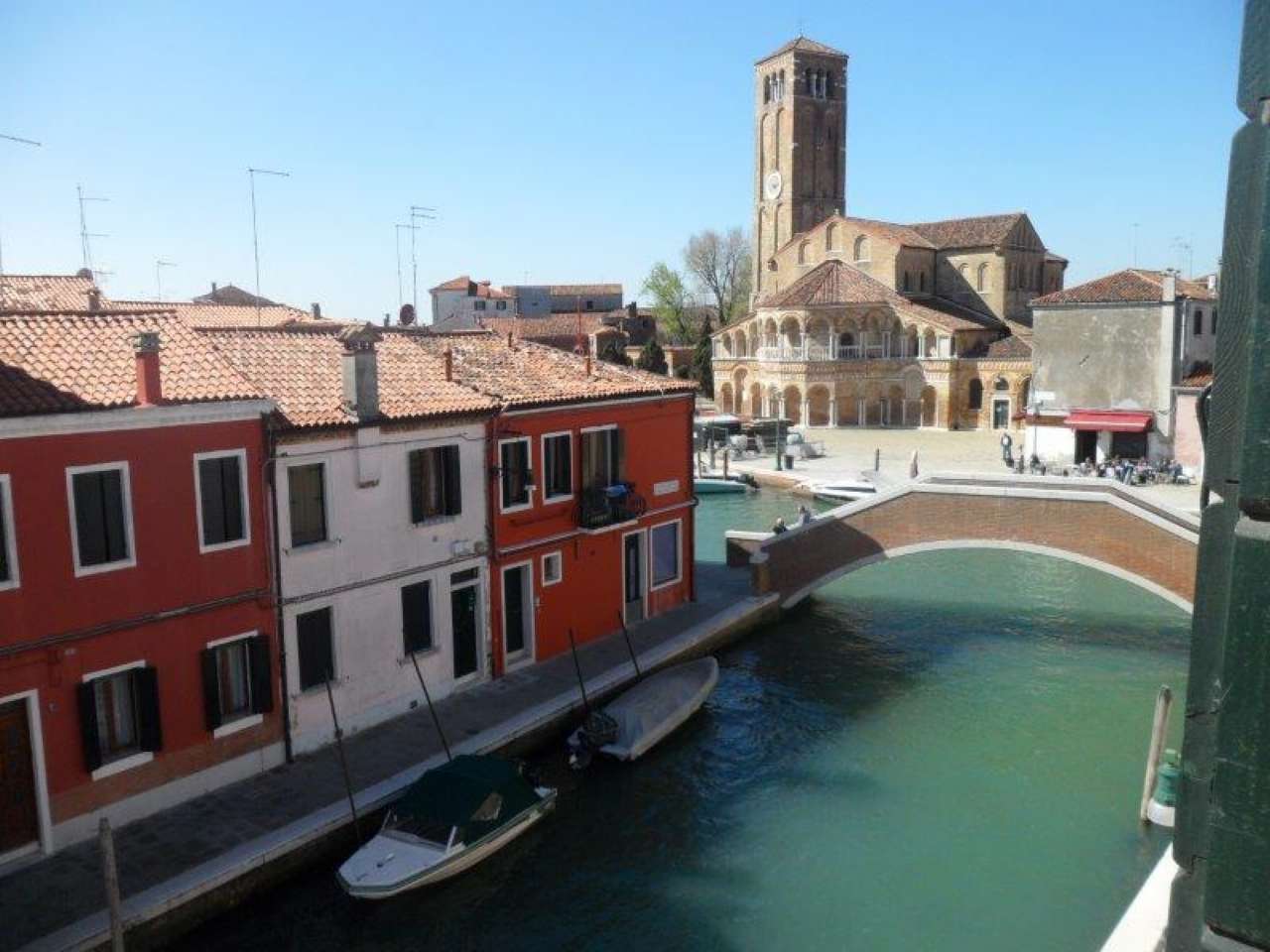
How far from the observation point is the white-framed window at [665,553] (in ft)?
74.8

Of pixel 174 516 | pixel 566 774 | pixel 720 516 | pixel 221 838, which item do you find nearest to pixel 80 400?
pixel 174 516

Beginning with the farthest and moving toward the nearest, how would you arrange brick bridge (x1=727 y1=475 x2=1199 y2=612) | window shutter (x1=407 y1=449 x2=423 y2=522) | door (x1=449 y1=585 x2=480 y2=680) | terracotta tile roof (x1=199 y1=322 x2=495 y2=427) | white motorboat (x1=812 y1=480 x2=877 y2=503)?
white motorboat (x1=812 y1=480 x2=877 y2=503) → brick bridge (x1=727 y1=475 x2=1199 y2=612) → door (x1=449 y1=585 x2=480 y2=680) → window shutter (x1=407 y1=449 x2=423 y2=522) → terracotta tile roof (x1=199 y1=322 x2=495 y2=427)

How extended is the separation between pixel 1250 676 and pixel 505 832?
13.7 meters

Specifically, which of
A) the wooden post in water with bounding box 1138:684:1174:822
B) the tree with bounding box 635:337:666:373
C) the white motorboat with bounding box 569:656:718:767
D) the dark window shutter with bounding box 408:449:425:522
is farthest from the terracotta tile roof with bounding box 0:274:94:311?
the tree with bounding box 635:337:666:373

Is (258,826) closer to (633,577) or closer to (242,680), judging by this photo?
(242,680)

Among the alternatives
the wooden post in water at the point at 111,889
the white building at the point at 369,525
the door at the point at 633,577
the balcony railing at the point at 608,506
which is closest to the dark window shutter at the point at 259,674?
the white building at the point at 369,525

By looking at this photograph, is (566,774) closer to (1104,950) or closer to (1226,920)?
(1104,950)

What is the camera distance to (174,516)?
13.9 m

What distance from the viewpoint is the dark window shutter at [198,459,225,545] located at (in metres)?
14.3

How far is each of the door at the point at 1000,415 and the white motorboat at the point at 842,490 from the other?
16926mm

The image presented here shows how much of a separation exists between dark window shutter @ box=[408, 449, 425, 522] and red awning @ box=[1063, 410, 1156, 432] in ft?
101

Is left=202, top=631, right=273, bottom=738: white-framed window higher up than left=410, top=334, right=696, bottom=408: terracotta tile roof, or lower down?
lower down

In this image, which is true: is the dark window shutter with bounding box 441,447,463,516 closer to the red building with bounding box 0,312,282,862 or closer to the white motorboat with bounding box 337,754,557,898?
the red building with bounding box 0,312,282,862

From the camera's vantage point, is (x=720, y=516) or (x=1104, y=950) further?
(x=720, y=516)
